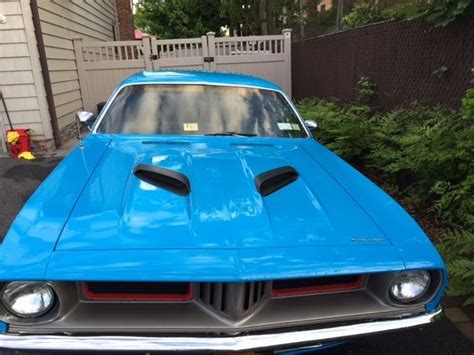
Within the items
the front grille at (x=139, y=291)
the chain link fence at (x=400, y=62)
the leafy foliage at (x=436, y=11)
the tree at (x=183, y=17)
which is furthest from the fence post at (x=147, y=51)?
the tree at (x=183, y=17)

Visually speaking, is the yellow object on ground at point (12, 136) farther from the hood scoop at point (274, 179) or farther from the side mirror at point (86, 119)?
the hood scoop at point (274, 179)

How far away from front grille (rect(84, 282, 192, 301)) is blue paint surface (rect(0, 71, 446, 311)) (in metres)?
0.15

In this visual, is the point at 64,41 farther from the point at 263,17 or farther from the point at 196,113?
the point at 263,17

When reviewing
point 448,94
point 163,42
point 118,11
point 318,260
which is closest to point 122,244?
point 318,260

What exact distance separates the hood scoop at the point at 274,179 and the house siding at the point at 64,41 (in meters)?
6.13

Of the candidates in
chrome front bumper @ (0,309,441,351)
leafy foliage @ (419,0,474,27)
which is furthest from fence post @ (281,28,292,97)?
chrome front bumper @ (0,309,441,351)

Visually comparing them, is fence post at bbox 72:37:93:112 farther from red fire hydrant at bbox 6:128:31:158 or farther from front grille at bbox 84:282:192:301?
front grille at bbox 84:282:192:301

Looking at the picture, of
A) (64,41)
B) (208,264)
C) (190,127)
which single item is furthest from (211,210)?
(64,41)

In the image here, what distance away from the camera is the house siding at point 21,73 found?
245 inches

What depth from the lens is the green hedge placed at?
309cm

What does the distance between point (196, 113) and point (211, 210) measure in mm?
1444

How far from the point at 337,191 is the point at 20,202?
12.5 ft

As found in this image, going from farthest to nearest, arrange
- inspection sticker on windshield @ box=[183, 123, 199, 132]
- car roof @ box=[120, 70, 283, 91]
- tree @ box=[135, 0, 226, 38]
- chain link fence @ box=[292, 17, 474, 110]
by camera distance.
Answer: tree @ box=[135, 0, 226, 38] → chain link fence @ box=[292, 17, 474, 110] → car roof @ box=[120, 70, 283, 91] → inspection sticker on windshield @ box=[183, 123, 199, 132]

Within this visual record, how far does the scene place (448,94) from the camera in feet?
14.2
